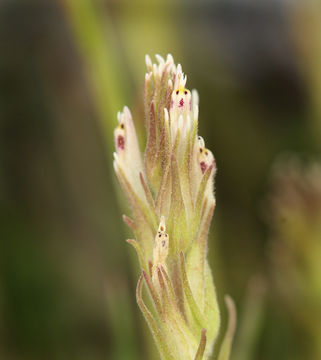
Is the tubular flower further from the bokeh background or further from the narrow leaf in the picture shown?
the bokeh background

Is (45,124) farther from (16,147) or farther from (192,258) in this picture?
(192,258)

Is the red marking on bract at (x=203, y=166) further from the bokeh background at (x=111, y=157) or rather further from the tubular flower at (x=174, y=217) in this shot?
the bokeh background at (x=111, y=157)

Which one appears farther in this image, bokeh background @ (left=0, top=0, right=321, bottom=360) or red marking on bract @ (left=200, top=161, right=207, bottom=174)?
bokeh background @ (left=0, top=0, right=321, bottom=360)

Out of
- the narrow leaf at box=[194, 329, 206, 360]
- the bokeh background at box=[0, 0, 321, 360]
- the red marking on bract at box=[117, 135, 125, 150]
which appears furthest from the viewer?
the bokeh background at box=[0, 0, 321, 360]

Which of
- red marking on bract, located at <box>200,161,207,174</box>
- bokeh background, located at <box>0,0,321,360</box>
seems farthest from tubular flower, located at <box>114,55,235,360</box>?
bokeh background, located at <box>0,0,321,360</box>

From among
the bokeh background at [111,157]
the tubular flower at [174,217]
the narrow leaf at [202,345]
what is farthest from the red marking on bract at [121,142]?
the bokeh background at [111,157]

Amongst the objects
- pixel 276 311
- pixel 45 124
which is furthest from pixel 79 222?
pixel 276 311

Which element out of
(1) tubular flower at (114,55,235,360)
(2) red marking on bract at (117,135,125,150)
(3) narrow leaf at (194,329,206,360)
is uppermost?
(2) red marking on bract at (117,135,125,150)
